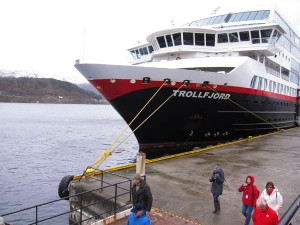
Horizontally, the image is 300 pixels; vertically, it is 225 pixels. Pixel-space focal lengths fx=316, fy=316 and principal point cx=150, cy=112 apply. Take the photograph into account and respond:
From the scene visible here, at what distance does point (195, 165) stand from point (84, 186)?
495cm

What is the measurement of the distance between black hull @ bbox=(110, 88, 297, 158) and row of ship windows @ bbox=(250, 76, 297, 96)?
2.29ft

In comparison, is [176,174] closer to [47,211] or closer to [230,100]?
[47,211]

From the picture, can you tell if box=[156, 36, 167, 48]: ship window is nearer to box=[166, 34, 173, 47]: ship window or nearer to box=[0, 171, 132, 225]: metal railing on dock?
box=[166, 34, 173, 47]: ship window

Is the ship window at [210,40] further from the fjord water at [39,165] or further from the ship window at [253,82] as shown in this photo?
the fjord water at [39,165]

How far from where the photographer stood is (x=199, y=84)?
1582 cm

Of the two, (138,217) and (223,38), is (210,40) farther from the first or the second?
(138,217)

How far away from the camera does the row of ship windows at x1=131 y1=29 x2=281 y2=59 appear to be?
19.3 metres

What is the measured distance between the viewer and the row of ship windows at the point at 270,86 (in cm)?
1900

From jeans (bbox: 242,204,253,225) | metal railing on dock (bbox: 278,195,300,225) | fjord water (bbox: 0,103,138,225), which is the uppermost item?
metal railing on dock (bbox: 278,195,300,225)

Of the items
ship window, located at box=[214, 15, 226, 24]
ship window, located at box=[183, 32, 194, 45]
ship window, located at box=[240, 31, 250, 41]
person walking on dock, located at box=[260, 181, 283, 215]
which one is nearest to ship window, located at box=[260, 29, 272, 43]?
ship window, located at box=[240, 31, 250, 41]

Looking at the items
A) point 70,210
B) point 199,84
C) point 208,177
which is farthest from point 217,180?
point 199,84

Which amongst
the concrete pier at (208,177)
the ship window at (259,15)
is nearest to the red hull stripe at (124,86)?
the concrete pier at (208,177)

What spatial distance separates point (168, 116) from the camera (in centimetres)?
1633

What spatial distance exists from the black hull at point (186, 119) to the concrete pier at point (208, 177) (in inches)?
63.0
